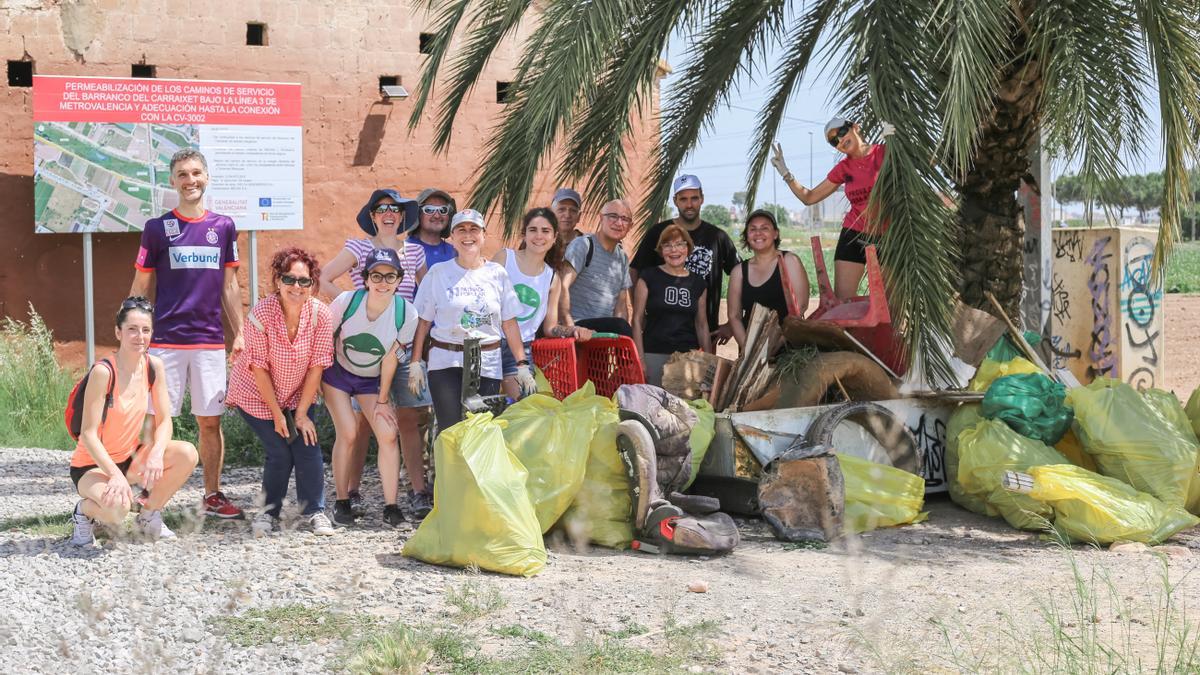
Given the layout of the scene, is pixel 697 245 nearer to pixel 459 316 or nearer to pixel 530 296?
pixel 530 296

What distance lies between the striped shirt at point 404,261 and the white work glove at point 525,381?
0.68 meters

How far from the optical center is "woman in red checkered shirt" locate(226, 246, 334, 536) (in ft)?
18.5

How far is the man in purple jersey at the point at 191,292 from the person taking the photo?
5785 millimetres

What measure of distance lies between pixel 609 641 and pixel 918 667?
0.98m

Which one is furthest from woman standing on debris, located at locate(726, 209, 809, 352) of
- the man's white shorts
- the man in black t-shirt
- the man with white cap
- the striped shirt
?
the man's white shorts

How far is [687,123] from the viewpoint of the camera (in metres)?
7.51

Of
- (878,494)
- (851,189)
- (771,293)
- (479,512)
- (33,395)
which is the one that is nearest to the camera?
(479,512)

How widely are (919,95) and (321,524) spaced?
3.35 metres

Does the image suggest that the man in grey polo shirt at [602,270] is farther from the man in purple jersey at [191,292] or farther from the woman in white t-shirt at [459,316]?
the man in purple jersey at [191,292]

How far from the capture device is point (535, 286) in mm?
6242

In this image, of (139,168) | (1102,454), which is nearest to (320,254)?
(139,168)

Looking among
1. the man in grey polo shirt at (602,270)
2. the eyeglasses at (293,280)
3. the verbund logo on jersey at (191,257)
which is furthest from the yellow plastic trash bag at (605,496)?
the verbund logo on jersey at (191,257)

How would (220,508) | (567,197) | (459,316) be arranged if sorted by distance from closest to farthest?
(459,316)
(220,508)
(567,197)

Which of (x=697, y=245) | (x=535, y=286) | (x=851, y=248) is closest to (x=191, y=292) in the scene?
(x=535, y=286)
